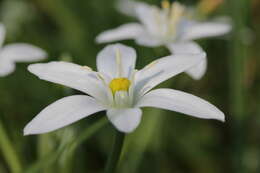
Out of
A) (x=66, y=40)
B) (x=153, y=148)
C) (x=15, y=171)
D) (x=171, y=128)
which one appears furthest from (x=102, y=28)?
(x=15, y=171)

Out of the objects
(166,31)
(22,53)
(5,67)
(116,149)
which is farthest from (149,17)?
(116,149)

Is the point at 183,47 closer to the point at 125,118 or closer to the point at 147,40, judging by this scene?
the point at 147,40

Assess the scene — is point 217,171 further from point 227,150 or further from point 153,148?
point 153,148

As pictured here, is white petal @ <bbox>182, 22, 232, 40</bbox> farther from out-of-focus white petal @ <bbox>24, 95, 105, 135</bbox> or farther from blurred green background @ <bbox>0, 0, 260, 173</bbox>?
out-of-focus white petal @ <bbox>24, 95, 105, 135</bbox>

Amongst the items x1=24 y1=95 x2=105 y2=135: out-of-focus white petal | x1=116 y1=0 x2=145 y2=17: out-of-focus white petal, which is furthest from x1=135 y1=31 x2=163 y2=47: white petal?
x1=116 y1=0 x2=145 y2=17: out-of-focus white petal

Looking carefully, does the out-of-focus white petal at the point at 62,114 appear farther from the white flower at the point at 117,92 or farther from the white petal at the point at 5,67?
the white petal at the point at 5,67

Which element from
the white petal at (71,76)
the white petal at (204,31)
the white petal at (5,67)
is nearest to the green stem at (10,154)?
the white petal at (5,67)
